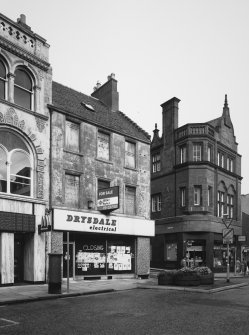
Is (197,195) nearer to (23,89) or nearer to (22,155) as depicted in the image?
(22,155)

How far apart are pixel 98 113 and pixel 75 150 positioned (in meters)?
4.30

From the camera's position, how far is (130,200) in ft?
84.6

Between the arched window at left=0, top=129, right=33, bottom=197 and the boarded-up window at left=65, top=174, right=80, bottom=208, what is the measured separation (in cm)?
255

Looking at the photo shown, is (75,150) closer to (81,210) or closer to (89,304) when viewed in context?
(81,210)

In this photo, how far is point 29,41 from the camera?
20.7 m

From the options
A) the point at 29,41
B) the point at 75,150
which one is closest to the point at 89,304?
Result: the point at 75,150

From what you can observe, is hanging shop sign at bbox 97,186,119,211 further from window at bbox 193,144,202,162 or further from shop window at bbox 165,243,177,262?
shop window at bbox 165,243,177,262

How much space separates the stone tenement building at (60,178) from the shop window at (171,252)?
1039 cm

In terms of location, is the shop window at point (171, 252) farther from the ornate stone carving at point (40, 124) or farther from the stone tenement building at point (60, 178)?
the ornate stone carving at point (40, 124)

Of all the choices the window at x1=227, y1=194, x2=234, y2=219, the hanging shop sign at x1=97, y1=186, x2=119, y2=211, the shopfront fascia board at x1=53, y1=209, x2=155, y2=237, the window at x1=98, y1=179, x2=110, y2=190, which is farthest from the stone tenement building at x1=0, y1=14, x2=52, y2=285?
the window at x1=227, y1=194, x2=234, y2=219

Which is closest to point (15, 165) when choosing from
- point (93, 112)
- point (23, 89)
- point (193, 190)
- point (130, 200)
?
point (23, 89)

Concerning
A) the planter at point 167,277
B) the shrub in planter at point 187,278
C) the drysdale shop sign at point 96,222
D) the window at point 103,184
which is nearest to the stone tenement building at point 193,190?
the drysdale shop sign at point 96,222

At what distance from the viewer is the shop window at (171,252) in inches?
1412

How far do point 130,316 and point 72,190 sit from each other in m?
12.1
